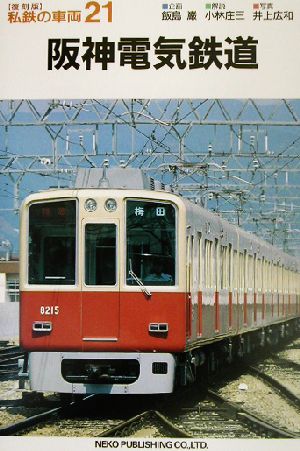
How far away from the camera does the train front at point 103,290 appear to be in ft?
27.0

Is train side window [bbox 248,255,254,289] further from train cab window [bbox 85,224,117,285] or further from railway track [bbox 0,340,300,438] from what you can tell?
train cab window [bbox 85,224,117,285]

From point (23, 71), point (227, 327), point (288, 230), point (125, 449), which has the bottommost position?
point (125, 449)

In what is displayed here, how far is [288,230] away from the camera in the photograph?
15125mm

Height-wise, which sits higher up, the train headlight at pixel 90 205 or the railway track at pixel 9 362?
the train headlight at pixel 90 205

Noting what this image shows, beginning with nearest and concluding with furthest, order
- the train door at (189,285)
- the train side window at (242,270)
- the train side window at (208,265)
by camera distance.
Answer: the train door at (189,285) → the train side window at (208,265) → the train side window at (242,270)

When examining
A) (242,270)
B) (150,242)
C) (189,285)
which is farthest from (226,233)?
(150,242)

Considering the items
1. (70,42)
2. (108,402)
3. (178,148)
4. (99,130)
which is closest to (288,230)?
(178,148)

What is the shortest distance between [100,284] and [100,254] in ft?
0.83

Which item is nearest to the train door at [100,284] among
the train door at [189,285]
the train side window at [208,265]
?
the train door at [189,285]

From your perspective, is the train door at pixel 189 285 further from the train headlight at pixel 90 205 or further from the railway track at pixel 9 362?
the railway track at pixel 9 362

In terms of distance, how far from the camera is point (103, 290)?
830 centimetres

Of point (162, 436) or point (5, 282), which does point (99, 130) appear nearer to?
point (5, 282)

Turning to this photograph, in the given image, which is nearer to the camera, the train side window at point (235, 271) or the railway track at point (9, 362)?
the railway track at point (9, 362)

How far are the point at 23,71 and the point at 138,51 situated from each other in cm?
97
